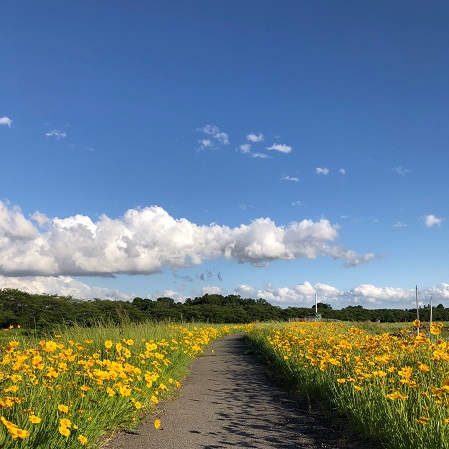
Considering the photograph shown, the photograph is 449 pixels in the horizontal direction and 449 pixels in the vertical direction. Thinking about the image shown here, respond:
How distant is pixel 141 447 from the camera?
14.9ft

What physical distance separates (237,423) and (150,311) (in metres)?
33.0

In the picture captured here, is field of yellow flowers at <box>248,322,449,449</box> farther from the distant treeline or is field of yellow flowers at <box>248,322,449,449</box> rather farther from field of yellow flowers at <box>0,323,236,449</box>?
the distant treeline

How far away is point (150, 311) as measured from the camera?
1481 inches

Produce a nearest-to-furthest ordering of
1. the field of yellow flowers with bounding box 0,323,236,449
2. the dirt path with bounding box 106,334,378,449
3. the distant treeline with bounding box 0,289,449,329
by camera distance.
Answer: the field of yellow flowers with bounding box 0,323,236,449 → the dirt path with bounding box 106,334,378,449 → the distant treeline with bounding box 0,289,449,329

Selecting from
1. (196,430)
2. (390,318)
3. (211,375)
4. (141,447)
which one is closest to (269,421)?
(196,430)

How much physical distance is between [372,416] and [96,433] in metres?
2.88

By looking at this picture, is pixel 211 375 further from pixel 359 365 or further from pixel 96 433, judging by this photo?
pixel 96 433

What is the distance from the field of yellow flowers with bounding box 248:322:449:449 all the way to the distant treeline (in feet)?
16.4

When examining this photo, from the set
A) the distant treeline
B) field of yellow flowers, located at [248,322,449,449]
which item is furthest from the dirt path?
the distant treeline

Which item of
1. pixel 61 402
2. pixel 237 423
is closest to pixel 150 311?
pixel 237 423

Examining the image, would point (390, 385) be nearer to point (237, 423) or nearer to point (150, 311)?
point (237, 423)

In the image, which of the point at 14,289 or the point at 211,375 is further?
the point at 14,289

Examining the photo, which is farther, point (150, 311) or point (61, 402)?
point (150, 311)

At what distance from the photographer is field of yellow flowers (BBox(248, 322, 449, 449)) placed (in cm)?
401
